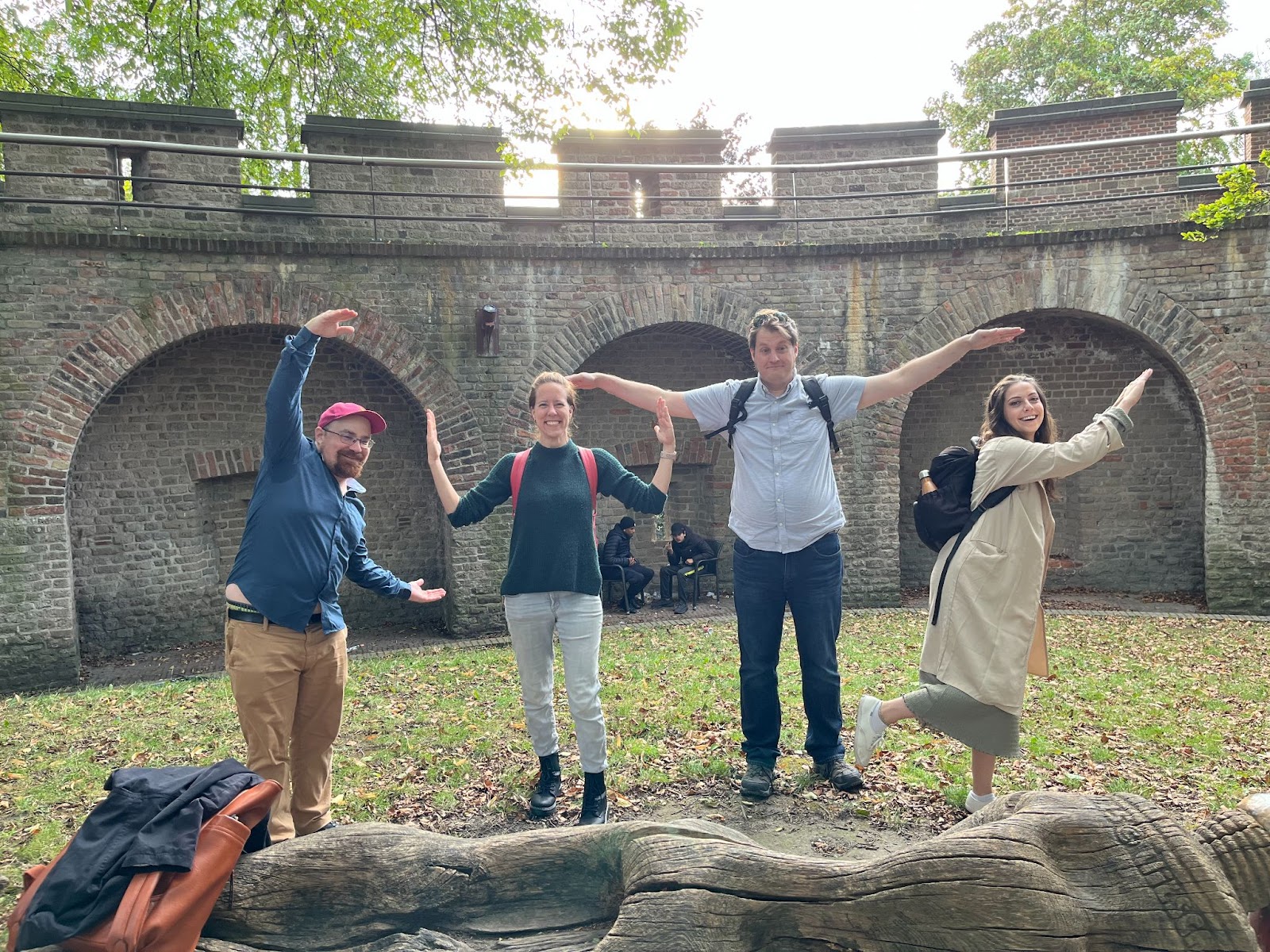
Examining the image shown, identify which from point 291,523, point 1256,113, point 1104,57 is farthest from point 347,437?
point 1104,57

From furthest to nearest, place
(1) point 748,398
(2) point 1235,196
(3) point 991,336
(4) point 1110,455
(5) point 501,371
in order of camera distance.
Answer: (4) point 1110,455
(5) point 501,371
(2) point 1235,196
(1) point 748,398
(3) point 991,336

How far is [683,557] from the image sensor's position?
11.0 metres

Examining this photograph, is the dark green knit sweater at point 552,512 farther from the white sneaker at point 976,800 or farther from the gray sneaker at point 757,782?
the white sneaker at point 976,800

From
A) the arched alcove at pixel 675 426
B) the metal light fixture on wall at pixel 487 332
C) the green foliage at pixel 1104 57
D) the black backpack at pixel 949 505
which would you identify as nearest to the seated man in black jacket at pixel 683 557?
the arched alcove at pixel 675 426

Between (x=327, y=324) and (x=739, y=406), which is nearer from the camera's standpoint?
(x=327, y=324)

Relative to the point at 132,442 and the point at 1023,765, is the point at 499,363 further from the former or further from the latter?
the point at 1023,765

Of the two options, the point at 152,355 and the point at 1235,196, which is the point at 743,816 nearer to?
the point at 1235,196

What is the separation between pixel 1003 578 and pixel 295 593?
2.84 meters

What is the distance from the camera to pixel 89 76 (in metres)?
16.0

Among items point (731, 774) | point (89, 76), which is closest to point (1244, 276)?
point (731, 774)

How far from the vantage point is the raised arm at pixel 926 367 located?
12.4 feet

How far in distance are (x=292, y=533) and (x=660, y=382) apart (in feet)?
27.2

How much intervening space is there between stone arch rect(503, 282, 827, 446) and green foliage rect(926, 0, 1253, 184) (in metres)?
14.7

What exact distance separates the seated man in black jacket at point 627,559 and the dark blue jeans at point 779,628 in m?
6.59
